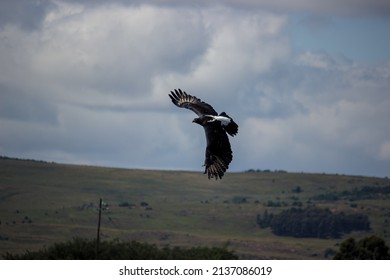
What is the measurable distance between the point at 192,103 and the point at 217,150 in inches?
235

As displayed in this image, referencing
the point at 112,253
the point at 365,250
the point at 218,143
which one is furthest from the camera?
the point at 365,250

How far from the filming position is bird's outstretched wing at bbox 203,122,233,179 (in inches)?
2699

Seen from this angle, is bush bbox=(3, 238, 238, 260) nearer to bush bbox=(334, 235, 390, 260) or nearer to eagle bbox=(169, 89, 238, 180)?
bush bbox=(334, 235, 390, 260)

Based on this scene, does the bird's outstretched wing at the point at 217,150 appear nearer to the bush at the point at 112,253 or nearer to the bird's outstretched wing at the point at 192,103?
the bird's outstretched wing at the point at 192,103

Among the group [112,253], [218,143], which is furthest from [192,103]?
[112,253]

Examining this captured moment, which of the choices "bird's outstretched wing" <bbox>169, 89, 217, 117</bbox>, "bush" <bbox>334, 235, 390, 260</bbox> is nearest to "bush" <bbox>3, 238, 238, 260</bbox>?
"bush" <bbox>334, 235, 390, 260</bbox>

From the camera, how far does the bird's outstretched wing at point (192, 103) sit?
7169 centimetres

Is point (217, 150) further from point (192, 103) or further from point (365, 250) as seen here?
point (365, 250)

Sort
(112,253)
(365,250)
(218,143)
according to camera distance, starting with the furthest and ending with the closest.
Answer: (365,250) → (112,253) → (218,143)

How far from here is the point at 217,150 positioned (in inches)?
2707

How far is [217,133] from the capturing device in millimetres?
68938
